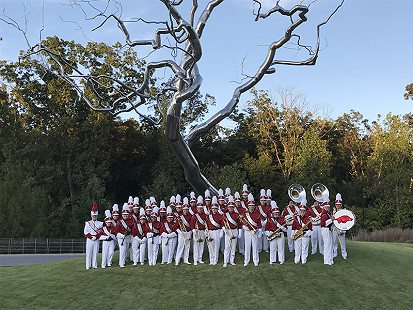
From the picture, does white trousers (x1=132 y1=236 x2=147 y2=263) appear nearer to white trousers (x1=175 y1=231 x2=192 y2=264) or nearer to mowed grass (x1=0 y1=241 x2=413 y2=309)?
mowed grass (x1=0 y1=241 x2=413 y2=309)

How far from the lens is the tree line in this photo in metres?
40.9

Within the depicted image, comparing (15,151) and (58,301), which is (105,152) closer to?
(15,151)

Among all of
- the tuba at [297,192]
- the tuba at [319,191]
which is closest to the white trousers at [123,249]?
the tuba at [297,192]

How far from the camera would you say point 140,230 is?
57.1 feet

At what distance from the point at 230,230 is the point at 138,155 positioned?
3813cm

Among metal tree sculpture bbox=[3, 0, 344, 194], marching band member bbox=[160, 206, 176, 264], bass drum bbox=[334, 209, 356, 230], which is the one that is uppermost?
metal tree sculpture bbox=[3, 0, 344, 194]

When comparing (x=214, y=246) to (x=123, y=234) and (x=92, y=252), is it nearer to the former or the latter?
(x=123, y=234)

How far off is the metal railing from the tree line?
1.51 m

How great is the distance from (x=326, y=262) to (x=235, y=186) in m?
20.5

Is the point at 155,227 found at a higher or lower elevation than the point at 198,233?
higher

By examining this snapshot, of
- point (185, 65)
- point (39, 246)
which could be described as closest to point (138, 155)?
point (39, 246)

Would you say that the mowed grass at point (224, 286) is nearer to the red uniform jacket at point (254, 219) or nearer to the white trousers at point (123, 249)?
the white trousers at point (123, 249)

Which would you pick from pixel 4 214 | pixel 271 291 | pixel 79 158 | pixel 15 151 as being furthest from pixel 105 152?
pixel 271 291

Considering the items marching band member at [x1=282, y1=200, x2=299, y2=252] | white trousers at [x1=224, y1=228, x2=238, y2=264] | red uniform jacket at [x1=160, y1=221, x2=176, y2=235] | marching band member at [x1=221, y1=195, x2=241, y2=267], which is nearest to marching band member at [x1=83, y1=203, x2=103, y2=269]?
red uniform jacket at [x1=160, y1=221, x2=176, y2=235]
